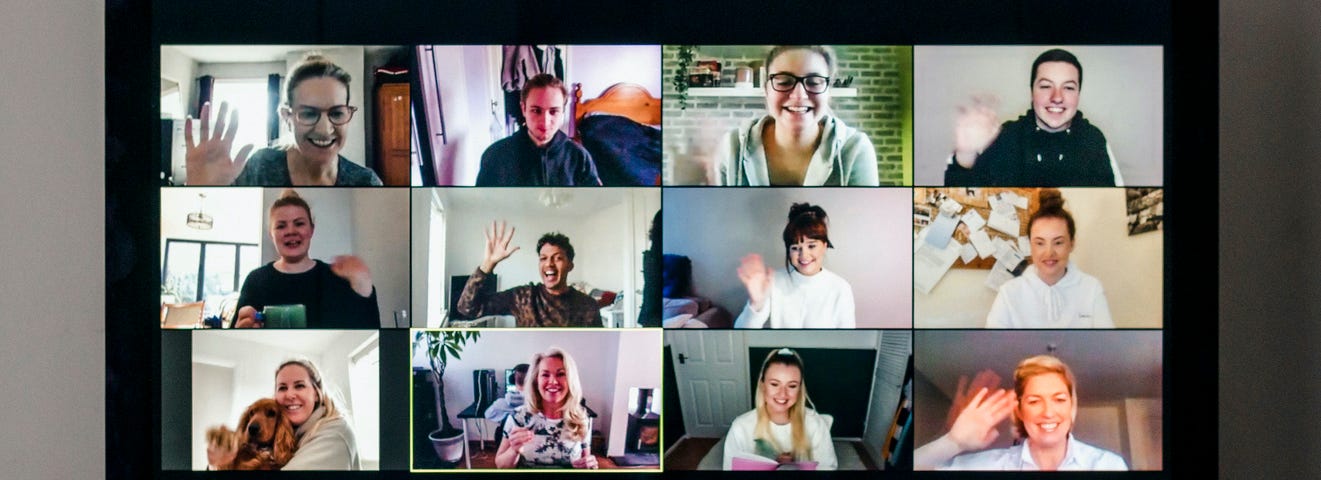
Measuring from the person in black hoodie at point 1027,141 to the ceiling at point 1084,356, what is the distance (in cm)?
36

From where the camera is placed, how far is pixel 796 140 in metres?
2.28

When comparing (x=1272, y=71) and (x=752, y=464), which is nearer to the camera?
(x=752, y=464)

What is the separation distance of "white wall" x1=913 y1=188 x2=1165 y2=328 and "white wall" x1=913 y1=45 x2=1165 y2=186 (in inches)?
4.3

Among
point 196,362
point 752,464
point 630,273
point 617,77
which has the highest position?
point 617,77

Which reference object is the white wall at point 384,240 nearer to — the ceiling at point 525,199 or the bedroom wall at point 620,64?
the ceiling at point 525,199

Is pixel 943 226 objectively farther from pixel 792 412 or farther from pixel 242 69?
pixel 242 69

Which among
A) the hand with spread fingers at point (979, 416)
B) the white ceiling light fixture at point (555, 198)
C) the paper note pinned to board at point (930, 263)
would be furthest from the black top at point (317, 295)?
the hand with spread fingers at point (979, 416)

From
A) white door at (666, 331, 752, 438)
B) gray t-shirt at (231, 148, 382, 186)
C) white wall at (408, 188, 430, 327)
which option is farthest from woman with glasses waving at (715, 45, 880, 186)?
gray t-shirt at (231, 148, 382, 186)

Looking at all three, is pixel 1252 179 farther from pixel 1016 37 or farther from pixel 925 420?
pixel 925 420

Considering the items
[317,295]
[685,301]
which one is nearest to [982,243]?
[685,301]

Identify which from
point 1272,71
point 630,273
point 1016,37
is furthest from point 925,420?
point 1272,71

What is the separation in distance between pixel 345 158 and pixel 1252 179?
87.4 inches

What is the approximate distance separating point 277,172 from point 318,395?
0.53m

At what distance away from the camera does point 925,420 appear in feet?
7.48
